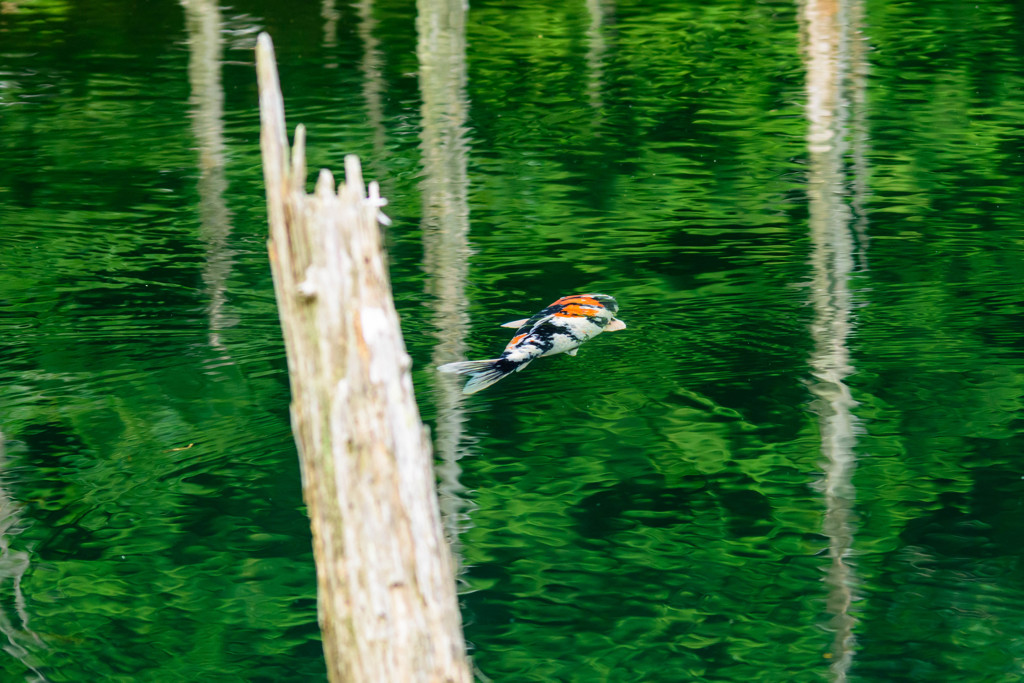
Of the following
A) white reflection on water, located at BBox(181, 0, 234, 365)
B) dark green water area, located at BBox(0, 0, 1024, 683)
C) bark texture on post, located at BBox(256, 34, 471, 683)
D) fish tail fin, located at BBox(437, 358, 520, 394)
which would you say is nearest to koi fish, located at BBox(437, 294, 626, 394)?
fish tail fin, located at BBox(437, 358, 520, 394)

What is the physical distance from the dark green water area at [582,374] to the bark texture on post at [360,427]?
2273 mm

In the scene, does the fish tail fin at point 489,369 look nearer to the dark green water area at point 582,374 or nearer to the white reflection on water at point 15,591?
the dark green water area at point 582,374

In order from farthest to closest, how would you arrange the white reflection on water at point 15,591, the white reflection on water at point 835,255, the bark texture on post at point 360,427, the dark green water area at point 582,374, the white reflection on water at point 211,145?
the white reflection on water at point 211,145 < the white reflection on water at point 835,255 < the dark green water area at point 582,374 < the white reflection on water at point 15,591 < the bark texture on post at point 360,427

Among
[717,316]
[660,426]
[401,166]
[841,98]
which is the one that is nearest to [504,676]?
[660,426]

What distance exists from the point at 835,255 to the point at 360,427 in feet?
24.0

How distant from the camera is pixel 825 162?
12.6 meters

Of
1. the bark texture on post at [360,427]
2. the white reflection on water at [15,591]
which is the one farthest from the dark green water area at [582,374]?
the bark texture on post at [360,427]

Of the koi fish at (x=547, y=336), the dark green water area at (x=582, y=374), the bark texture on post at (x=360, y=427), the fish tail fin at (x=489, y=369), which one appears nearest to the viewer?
the bark texture on post at (x=360, y=427)

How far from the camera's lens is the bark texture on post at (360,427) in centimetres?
358

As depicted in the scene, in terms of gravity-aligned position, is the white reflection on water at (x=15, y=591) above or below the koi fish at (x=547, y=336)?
below

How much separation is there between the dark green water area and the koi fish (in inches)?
15.2

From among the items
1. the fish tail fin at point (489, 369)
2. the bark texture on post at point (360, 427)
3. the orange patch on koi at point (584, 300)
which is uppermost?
the bark texture on post at point (360, 427)

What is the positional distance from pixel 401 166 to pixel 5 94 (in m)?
6.34

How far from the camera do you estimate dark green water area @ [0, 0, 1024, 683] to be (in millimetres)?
6164
